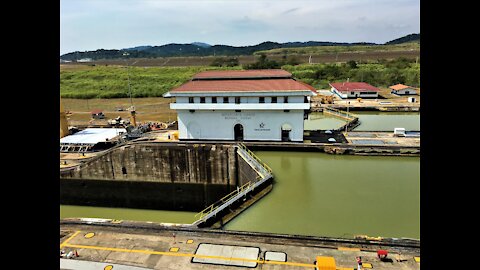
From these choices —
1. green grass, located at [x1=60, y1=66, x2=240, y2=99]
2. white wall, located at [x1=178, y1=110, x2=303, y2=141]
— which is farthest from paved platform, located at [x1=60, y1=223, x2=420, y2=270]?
green grass, located at [x1=60, y1=66, x2=240, y2=99]

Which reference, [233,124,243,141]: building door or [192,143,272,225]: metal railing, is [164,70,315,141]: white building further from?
[192,143,272,225]: metal railing

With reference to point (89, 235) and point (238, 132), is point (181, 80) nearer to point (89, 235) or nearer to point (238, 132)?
point (238, 132)

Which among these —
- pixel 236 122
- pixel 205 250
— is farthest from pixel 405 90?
pixel 205 250

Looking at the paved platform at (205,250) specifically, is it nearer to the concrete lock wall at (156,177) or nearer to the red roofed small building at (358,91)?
the concrete lock wall at (156,177)

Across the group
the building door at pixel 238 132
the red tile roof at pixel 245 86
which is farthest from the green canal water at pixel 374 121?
the building door at pixel 238 132

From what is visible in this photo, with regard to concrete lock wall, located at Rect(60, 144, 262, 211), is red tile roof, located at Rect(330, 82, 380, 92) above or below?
above

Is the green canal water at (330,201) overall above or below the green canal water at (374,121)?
below

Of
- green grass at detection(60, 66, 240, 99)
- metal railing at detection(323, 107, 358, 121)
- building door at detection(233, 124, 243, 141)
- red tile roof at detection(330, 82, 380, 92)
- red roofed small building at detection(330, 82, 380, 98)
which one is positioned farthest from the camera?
green grass at detection(60, 66, 240, 99)
